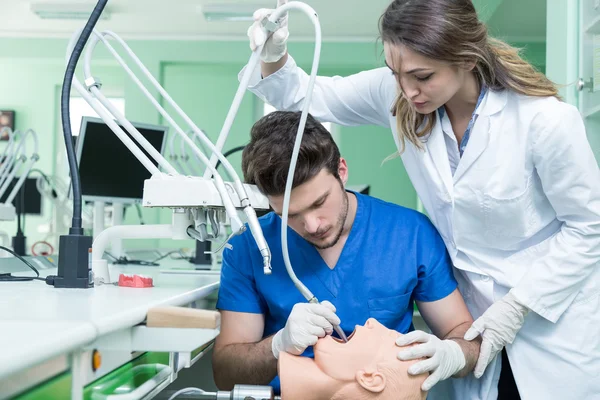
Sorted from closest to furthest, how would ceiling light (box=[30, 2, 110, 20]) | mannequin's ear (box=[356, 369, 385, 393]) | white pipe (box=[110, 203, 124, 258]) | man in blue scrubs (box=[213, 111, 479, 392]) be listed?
mannequin's ear (box=[356, 369, 385, 393])
man in blue scrubs (box=[213, 111, 479, 392])
white pipe (box=[110, 203, 124, 258])
ceiling light (box=[30, 2, 110, 20])

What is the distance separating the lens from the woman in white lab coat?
1204 millimetres

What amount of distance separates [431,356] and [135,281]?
599mm

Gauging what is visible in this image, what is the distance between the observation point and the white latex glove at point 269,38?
1170mm

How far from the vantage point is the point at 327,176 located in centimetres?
134

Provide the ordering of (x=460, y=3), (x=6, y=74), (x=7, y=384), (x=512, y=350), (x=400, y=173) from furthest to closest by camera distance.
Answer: (x=6, y=74), (x=400, y=173), (x=512, y=350), (x=460, y=3), (x=7, y=384)

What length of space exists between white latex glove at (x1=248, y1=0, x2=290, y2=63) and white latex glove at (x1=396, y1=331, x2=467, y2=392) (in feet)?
2.03

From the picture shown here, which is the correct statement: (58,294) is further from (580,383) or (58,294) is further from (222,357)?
(580,383)

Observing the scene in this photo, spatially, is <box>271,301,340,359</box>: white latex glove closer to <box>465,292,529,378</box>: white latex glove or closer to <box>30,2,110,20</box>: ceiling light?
<box>465,292,529,378</box>: white latex glove

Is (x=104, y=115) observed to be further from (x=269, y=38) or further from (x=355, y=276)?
(x=355, y=276)

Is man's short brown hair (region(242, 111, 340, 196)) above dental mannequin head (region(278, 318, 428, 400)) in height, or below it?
above

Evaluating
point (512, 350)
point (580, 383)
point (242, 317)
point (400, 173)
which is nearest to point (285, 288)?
point (242, 317)

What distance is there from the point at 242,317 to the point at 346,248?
28 cm

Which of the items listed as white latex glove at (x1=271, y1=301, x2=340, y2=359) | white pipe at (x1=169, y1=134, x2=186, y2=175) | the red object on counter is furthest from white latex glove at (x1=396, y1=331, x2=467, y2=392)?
white pipe at (x1=169, y1=134, x2=186, y2=175)

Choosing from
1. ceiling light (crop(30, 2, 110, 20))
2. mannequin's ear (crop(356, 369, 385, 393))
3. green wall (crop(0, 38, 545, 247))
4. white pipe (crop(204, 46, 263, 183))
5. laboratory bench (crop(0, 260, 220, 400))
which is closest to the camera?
laboratory bench (crop(0, 260, 220, 400))
